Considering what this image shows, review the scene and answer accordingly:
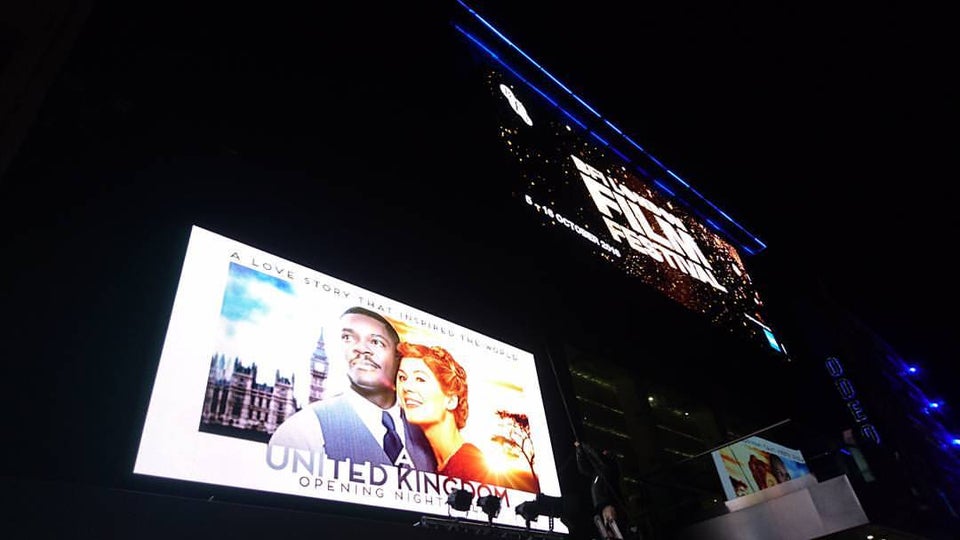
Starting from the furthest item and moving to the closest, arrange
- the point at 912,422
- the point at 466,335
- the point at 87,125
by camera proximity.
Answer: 1. the point at 912,422
2. the point at 466,335
3. the point at 87,125

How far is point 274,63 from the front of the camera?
4055 mm

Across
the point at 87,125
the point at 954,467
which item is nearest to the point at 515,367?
the point at 87,125

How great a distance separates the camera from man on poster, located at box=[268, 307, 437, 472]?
2754mm

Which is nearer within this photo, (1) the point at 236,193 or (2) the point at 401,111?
(1) the point at 236,193

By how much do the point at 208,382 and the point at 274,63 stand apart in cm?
249

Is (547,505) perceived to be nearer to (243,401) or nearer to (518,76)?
(243,401)

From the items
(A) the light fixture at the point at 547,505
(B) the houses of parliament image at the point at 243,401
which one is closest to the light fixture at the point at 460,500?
(A) the light fixture at the point at 547,505

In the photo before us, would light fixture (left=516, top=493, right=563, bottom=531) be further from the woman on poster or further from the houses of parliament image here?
the houses of parliament image

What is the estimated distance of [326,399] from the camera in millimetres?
2898

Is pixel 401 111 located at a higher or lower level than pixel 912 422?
higher

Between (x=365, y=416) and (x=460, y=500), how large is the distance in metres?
0.65

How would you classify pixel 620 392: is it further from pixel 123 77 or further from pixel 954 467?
pixel 954 467

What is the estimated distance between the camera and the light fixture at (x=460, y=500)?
2.79 meters

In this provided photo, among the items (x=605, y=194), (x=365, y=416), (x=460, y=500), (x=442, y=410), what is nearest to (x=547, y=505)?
(x=460, y=500)
